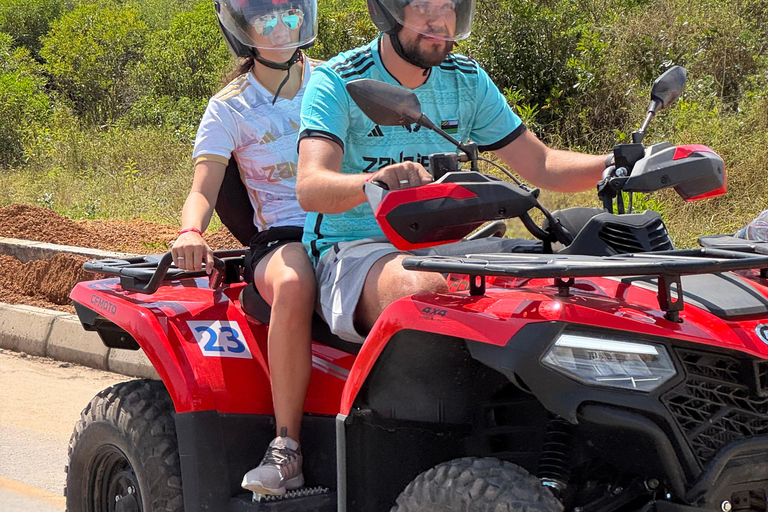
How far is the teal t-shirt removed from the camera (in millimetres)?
2893

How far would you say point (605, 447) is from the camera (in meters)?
2.27

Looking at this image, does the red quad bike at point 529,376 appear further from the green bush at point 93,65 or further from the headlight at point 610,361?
the green bush at point 93,65

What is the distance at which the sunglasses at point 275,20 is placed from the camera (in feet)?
12.3

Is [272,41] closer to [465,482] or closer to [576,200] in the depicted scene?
[576,200]

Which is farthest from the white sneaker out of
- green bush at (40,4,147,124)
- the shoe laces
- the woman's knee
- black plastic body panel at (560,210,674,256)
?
green bush at (40,4,147,124)

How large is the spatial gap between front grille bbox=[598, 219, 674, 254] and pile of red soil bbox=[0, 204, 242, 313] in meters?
5.91

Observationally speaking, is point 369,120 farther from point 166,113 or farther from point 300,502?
point 166,113

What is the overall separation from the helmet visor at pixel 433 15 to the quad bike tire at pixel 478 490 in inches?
46.6

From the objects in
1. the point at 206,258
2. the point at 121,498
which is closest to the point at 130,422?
the point at 121,498

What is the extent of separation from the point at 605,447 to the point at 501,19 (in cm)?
891

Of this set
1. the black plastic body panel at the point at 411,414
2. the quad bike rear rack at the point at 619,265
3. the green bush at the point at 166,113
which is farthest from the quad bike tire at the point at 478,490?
the green bush at the point at 166,113

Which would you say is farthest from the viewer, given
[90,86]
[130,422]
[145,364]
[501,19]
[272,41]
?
[90,86]

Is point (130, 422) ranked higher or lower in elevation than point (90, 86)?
lower

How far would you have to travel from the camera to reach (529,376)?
2.04 meters
